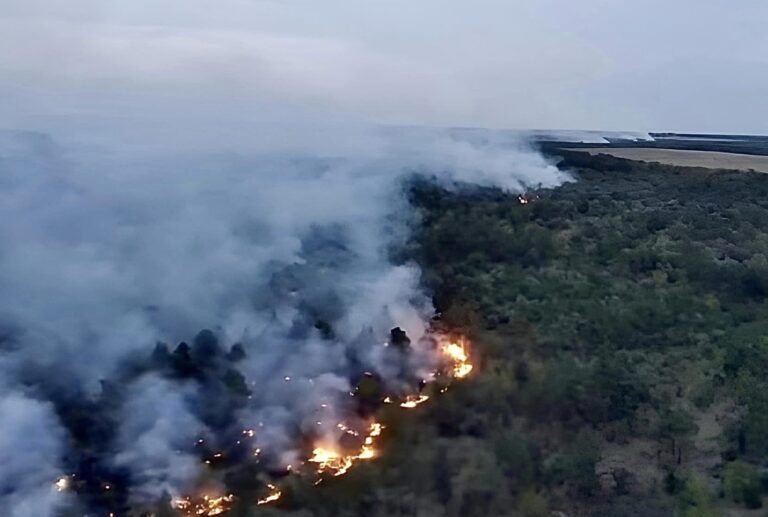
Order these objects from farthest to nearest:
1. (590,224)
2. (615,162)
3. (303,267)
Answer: (615,162) < (590,224) < (303,267)

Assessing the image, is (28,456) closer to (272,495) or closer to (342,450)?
(272,495)

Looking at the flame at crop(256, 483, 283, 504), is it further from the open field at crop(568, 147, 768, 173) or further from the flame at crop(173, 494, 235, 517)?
the open field at crop(568, 147, 768, 173)

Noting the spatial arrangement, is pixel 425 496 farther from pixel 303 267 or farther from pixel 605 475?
pixel 303 267

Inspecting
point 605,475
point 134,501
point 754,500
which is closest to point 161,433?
point 134,501

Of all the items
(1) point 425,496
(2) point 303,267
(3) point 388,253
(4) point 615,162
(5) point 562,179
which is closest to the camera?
(1) point 425,496

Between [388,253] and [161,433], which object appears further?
[388,253]

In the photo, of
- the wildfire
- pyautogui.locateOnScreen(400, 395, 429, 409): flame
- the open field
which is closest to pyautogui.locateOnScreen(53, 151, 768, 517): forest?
the wildfire

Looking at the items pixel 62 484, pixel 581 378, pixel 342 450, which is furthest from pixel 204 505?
pixel 581 378
